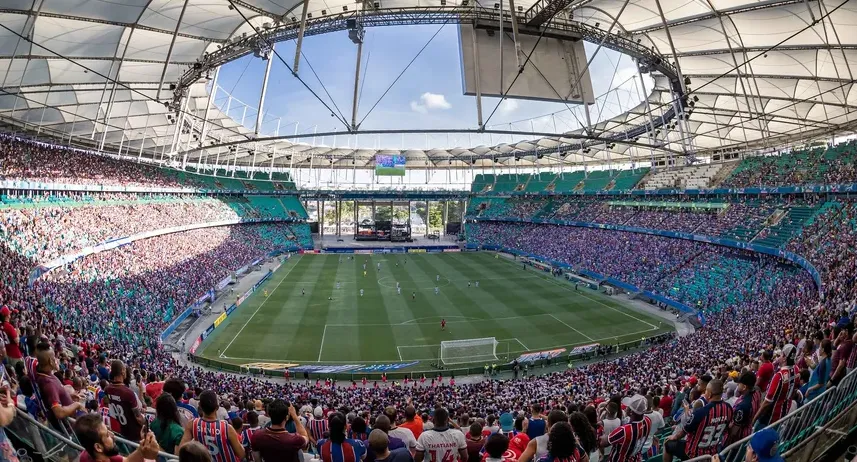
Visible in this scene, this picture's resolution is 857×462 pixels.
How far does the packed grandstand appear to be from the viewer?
28.1ft

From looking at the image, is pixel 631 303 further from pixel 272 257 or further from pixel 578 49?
pixel 272 257

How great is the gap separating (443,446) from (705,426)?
2.83 m

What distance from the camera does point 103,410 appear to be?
6.31 m

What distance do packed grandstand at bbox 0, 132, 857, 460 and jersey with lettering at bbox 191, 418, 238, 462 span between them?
38 cm

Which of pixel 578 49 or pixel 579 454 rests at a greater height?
pixel 578 49

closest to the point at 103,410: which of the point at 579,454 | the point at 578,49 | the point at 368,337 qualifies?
the point at 579,454

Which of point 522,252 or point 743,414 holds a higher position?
point 743,414

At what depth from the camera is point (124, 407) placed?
15.5 feet

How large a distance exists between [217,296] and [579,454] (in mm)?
36922

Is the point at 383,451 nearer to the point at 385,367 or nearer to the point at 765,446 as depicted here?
the point at 765,446

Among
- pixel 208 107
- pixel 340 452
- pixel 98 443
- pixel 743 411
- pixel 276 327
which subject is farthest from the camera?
pixel 276 327

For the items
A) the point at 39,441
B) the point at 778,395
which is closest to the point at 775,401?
the point at 778,395

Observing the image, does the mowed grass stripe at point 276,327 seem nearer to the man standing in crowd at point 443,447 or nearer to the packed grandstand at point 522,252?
the packed grandstand at point 522,252

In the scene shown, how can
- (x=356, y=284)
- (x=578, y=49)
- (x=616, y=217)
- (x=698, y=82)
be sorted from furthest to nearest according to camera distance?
(x=616, y=217) < (x=356, y=284) < (x=698, y=82) < (x=578, y=49)
